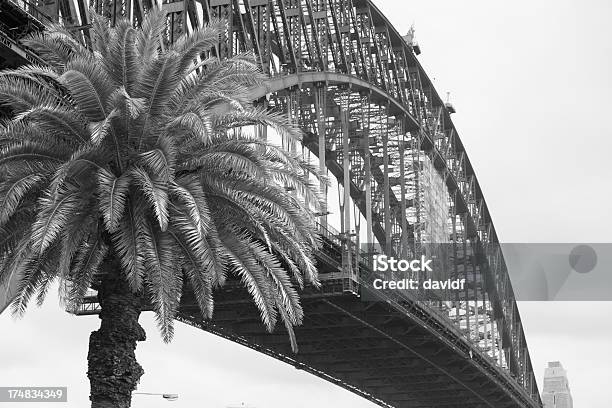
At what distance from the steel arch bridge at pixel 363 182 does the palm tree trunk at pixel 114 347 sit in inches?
301

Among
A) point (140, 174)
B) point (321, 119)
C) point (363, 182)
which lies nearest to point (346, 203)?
point (321, 119)

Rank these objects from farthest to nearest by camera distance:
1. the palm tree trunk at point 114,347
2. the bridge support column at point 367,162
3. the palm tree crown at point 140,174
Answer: the bridge support column at point 367,162, the palm tree trunk at point 114,347, the palm tree crown at point 140,174

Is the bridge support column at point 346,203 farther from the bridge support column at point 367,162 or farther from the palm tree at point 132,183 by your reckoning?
the palm tree at point 132,183

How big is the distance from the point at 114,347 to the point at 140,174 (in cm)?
462

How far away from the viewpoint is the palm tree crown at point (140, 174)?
27.9 metres

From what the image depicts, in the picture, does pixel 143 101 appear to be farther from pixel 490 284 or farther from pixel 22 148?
pixel 490 284

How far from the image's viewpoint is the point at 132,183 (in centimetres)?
2873

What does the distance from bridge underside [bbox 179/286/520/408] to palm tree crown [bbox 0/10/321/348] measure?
2914 centimetres

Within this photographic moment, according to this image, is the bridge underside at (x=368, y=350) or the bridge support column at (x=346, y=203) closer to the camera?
the bridge support column at (x=346, y=203)

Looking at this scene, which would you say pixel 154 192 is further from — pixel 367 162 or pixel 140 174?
pixel 367 162

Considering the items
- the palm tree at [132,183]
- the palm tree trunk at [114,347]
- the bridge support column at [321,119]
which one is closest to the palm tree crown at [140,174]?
the palm tree at [132,183]

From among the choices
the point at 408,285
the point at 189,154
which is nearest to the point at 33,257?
the point at 189,154

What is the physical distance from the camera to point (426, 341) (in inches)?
3125

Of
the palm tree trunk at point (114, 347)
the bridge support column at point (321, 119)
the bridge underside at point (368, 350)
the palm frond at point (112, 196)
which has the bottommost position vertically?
the palm tree trunk at point (114, 347)
